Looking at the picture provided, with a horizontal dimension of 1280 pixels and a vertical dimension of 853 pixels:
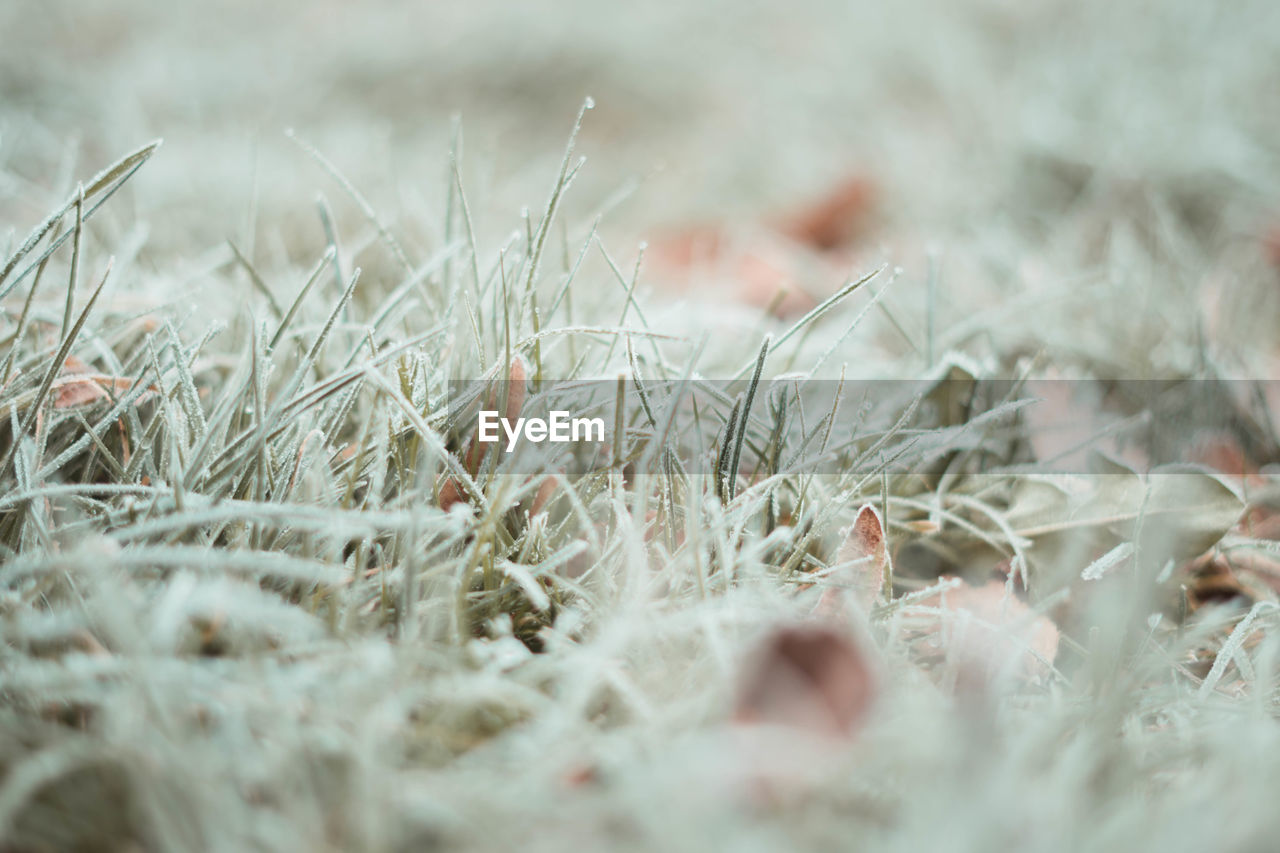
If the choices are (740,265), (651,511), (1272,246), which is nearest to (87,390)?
(651,511)

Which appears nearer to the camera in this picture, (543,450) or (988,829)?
(988,829)

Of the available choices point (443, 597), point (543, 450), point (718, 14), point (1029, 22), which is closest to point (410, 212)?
point (543, 450)

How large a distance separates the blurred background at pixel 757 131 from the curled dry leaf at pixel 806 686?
2.05 feet

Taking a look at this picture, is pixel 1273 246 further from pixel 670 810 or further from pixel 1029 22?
pixel 670 810

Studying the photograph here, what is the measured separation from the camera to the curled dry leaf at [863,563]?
0.64 m

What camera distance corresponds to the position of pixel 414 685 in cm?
49

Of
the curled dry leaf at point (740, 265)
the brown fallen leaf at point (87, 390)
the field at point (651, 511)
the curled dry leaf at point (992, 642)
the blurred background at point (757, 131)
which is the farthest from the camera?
the curled dry leaf at point (740, 265)

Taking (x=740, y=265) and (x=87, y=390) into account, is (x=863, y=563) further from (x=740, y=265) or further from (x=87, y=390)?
(x=740, y=265)

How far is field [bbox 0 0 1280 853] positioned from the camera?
42 cm

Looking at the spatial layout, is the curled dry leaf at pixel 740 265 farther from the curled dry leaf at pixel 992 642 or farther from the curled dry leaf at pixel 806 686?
the curled dry leaf at pixel 806 686

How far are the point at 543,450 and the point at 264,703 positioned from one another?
0.30m

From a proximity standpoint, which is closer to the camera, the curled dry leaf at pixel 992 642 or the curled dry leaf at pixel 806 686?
the curled dry leaf at pixel 806 686

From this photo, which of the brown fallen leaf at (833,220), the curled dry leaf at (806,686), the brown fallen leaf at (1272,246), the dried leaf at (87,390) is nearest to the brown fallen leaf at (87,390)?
the dried leaf at (87,390)

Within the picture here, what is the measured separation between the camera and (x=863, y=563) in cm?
65
